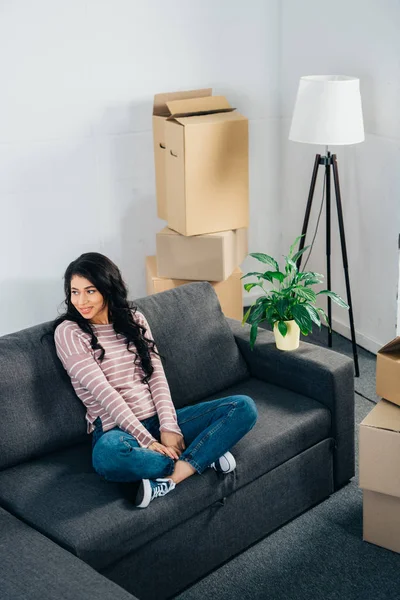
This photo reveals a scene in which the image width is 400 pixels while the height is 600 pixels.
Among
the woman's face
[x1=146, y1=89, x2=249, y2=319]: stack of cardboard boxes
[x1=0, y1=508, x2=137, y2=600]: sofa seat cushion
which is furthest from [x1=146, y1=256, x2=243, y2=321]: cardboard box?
[x1=0, y1=508, x2=137, y2=600]: sofa seat cushion

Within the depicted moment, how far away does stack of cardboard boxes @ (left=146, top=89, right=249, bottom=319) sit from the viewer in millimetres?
3891

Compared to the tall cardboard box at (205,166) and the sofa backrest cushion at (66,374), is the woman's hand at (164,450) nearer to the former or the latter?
the sofa backrest cushion at (66,374)

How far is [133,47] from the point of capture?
4.23m

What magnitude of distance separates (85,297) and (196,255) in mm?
1443

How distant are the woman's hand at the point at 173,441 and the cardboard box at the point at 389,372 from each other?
0.72m

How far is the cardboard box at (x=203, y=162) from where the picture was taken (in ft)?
12.7

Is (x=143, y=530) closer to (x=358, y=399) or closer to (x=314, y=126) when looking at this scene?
(x=358, y=399)

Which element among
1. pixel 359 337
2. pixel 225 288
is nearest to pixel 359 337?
pixel 359 337

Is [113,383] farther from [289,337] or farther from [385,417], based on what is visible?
[385,417]

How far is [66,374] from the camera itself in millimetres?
2707

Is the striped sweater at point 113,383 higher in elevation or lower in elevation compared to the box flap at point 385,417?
higher

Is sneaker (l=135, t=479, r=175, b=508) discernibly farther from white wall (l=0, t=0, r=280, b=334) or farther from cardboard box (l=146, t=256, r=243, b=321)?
white wall (l=0, t=0, r=280, b=334)

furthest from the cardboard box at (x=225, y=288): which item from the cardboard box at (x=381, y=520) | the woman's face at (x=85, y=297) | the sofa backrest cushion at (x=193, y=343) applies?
the cardboard box at (x=381, y=520)

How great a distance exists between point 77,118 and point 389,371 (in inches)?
90.1
